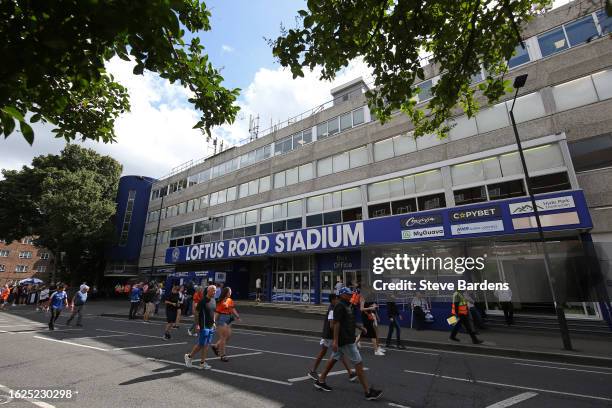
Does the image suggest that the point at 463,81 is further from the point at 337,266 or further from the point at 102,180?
the point at 102,180

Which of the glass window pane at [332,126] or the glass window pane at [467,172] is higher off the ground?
the glass window pane at [332,126]

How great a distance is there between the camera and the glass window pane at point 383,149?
19.6 meters

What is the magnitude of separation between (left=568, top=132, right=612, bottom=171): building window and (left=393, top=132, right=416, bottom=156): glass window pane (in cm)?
733

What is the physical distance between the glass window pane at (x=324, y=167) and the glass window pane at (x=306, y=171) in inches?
29.1

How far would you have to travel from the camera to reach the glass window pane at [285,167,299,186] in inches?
969

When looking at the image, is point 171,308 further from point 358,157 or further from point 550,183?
point 550,183

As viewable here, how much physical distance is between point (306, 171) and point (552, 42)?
16.1 metres

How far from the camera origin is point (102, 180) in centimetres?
3800

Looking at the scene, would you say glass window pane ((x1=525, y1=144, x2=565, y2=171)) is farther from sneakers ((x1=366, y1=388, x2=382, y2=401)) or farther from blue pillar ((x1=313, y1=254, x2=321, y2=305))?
sneakers ((x1=366, y1=388, x2=382, y2=401))

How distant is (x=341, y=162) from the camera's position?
72.2ft

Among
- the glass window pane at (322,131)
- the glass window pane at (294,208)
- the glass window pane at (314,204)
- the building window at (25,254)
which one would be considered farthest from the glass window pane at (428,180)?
the building window at (25,254)

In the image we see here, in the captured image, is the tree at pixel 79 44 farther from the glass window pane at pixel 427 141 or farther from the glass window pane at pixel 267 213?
the glass window pane at pixel 267 213

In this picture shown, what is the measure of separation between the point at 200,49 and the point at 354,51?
8.87ft

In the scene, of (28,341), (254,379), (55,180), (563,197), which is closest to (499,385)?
(254,379)
